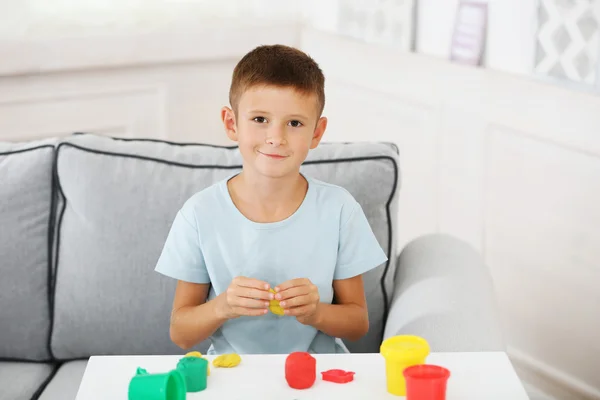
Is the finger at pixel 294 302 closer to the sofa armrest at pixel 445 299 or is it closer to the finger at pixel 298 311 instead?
the finger at pixel 298 311

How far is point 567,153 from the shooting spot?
231 cm

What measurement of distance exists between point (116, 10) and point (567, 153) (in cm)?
151

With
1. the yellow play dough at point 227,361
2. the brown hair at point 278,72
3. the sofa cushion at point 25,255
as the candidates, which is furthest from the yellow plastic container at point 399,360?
the sofa cushion at point 25,255

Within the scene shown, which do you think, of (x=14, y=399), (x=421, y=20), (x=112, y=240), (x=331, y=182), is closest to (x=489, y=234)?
(x=421, y=20)

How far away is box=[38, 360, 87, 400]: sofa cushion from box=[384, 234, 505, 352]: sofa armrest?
599mm

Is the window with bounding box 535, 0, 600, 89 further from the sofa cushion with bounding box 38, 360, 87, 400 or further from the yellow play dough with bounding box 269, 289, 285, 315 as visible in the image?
the sofa cushion with bounding box 38, 360, 87, 400

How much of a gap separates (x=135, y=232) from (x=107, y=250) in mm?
65

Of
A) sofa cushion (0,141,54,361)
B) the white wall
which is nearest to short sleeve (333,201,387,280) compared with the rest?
sofa cushion (0,141,54,361)

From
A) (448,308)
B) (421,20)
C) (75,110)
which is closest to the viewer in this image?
(448,308)

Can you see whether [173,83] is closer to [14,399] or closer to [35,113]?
[35,113]

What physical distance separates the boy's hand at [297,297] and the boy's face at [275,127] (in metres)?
0.18

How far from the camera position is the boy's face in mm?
1438

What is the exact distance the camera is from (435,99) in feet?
9.04

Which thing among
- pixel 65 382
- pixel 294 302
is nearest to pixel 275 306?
pixel 294 302
